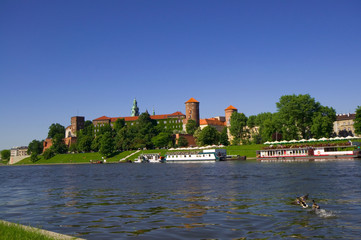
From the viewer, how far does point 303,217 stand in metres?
15.5

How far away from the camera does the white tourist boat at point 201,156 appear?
9425cm

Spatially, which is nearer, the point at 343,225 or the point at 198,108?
the point at 343,225

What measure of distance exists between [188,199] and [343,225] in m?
10.1

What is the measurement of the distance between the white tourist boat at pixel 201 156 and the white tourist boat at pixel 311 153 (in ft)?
45.9

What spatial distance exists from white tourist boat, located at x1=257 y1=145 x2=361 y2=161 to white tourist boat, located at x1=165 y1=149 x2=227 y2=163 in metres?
14.0

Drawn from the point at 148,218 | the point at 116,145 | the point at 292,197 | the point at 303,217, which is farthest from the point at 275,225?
the point at 116,145

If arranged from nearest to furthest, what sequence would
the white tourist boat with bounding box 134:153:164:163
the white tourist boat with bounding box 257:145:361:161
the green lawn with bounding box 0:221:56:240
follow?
the green lawn with bounding box 0:221:56:240, the white tourist boat with bounding box 257:145:361:161, the white tourist boat with bounding box 134:153:164:163

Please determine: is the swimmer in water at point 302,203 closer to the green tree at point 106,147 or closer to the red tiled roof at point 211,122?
the green tree at point 106,147

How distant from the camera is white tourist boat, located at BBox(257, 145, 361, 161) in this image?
227 ft

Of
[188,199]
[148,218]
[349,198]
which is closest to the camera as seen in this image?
[148,218]

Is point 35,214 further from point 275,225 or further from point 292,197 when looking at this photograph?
point 292,197

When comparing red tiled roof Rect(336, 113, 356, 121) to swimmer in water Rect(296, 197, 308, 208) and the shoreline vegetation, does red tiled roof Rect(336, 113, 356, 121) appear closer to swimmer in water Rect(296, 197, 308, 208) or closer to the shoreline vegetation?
the shoreline vegetation

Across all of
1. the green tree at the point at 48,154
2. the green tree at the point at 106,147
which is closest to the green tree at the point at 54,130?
the green tree at the point at 48,154

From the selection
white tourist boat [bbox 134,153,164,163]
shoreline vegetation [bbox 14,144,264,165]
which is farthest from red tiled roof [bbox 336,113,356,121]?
white tourist boat [bbox 134,153,164,163]
